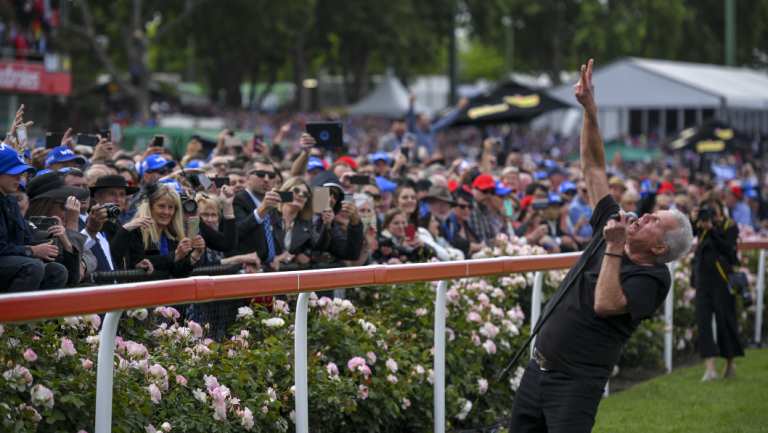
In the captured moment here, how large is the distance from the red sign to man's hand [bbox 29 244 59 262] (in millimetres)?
24920

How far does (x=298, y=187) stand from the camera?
8945 mm

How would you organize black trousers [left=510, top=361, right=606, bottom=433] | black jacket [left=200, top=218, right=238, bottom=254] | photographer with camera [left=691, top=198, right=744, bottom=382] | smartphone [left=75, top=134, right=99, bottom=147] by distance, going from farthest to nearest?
photographer with camera [left=691, top=198, right=744, bottom=382] < smartphone [left=75, top=134, right=99, bottom=147] < black jacket [left=200, top=218, right=238, bottom=254] < black trousers [left=510, top=361, right=606, bottom=433]

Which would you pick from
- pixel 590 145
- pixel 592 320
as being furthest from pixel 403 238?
pixel 592 320

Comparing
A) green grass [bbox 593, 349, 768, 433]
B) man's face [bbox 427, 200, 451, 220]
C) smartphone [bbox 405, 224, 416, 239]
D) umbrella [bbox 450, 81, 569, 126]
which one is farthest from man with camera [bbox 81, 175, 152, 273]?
umbrella [bbox 450, 81, 569, 126]

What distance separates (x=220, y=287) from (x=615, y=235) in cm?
162

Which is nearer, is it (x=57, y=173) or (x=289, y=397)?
(x=289, y=397)

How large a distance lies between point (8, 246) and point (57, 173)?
163cm

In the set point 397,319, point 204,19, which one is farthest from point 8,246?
point 204,19

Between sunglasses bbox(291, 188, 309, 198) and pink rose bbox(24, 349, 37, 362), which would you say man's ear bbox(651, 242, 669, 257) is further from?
sunglasses bbox(291, 188, 309, 198)

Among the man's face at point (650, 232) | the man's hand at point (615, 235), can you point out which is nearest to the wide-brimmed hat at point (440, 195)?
the man's face at point (650, 232)

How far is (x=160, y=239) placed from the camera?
7.50m

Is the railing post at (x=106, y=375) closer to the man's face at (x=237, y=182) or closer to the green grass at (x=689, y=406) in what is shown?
the green grass at (x=689, y=406)

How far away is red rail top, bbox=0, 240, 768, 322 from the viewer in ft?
14.6

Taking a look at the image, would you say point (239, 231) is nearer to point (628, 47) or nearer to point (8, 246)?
point (8, 246)
